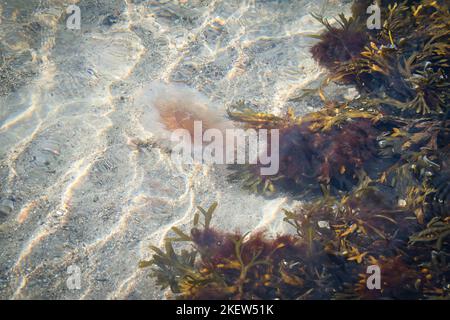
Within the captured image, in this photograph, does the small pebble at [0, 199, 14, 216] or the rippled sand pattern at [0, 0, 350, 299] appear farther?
the small pebble at [0, 199, 14, 216]

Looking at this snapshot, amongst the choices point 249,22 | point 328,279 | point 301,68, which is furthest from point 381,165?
point 249,22

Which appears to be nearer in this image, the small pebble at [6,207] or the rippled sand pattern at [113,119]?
the rippled sand pattern at [113,119]

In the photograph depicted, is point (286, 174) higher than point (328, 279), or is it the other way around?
point (286, 174)

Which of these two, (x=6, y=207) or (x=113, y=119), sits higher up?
(x=113, y=119)

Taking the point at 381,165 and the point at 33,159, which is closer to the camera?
the point at 381,165

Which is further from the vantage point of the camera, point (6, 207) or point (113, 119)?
point (113, 119)

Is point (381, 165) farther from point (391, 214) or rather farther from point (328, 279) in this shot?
point (328, 279)

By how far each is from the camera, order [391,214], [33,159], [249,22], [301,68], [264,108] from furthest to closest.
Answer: [249,22] < [301,68] < [264,108] < [33,159] < [391,214]

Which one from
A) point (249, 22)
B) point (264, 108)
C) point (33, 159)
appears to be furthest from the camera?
point (249, 22)
